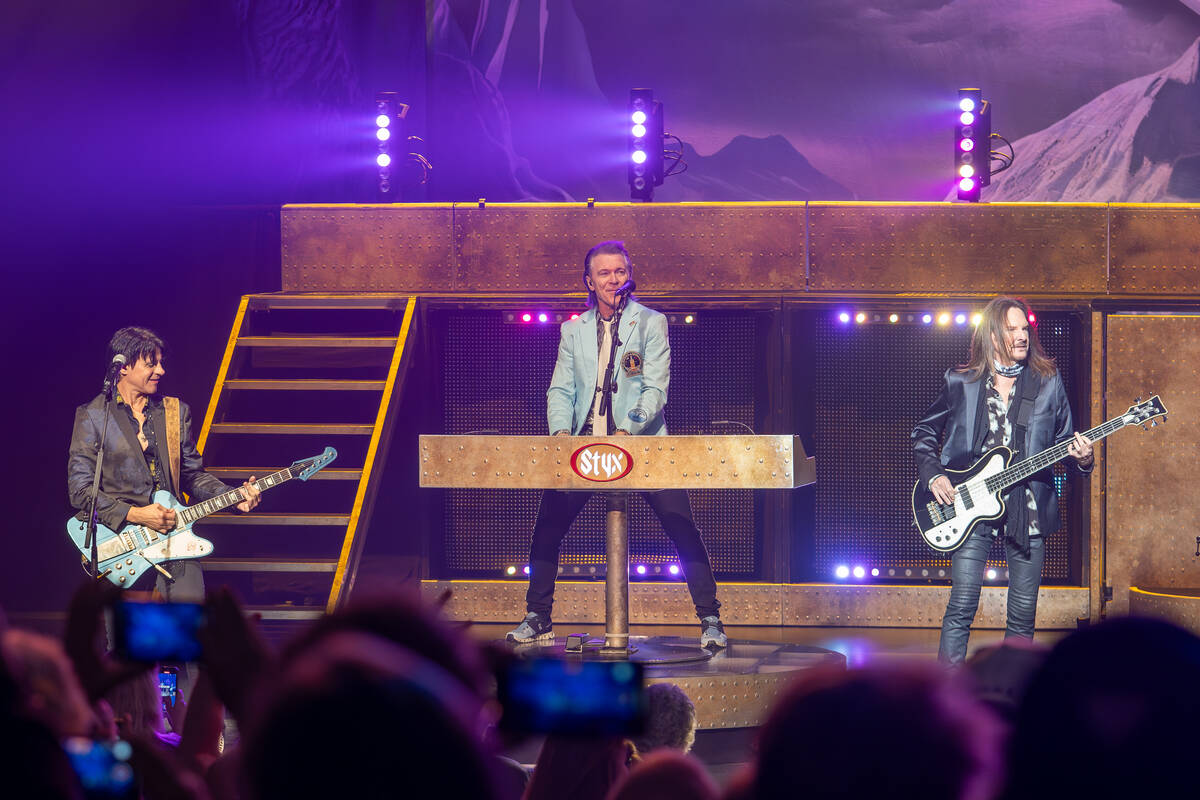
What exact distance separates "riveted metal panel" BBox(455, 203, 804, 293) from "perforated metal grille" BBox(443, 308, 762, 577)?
0.26 m

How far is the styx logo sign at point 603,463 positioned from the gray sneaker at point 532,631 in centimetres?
123

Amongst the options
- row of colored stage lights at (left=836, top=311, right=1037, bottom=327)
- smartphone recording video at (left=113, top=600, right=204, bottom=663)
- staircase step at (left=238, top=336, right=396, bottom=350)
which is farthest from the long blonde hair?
smartphone recording video at (left=113, top=600, right=204, bottom=663)

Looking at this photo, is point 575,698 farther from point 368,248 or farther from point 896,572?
point 368,248

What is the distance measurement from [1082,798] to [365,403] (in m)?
7.59

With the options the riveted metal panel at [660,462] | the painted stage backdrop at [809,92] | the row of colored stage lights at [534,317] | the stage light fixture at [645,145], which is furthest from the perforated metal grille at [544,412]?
the painted stage backdrop at [809,92]

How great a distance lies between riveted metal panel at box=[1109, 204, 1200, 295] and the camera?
7.98 meters

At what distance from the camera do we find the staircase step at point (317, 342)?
7.97 metres

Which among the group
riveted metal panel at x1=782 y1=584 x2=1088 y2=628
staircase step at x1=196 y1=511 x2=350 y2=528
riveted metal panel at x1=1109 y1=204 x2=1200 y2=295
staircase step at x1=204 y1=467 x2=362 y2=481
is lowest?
riveted metal panel at x1=782 y1=584 x2=1088 y2=628

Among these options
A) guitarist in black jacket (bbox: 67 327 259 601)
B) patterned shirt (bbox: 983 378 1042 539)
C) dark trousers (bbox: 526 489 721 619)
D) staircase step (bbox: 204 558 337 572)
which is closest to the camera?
guitarist in black jacket (bbox: 67 327 259 601)

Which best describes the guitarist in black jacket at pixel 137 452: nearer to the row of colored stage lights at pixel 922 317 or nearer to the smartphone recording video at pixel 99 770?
the row of colored stage lights at pixel 922 317

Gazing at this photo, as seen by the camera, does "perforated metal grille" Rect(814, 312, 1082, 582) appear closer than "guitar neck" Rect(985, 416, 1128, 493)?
No

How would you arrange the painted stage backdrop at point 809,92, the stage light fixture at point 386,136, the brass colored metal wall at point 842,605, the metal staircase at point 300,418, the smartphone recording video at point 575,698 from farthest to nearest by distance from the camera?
1. the painted stage backdrop at point 809,92
2. the stage light fixture at point 386,136
3. the brass colored metal wall at point 842,605
4. the metal staircase at point 300,418
5. the smartphone recording video at point 575,698

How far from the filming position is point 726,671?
17.8 feet

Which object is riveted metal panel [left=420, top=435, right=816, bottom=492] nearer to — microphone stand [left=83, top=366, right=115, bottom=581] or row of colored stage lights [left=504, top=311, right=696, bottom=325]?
microphone stand [left=83, top=366, right=115, bottom=581]
